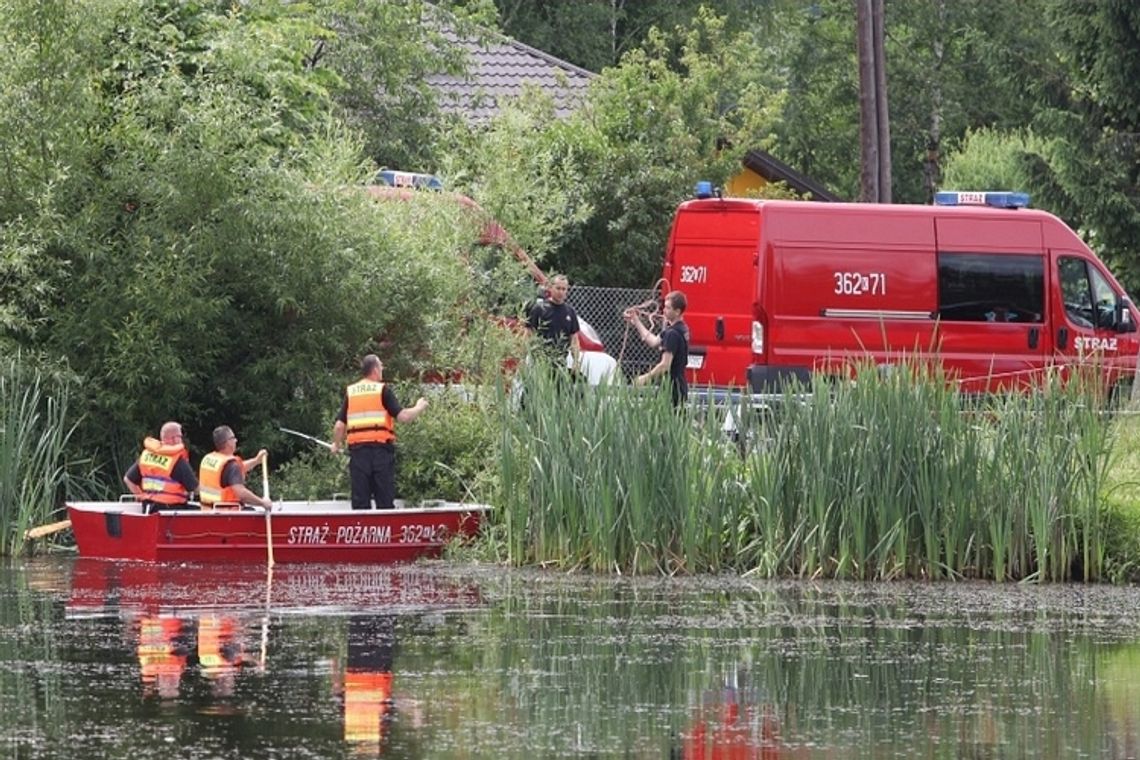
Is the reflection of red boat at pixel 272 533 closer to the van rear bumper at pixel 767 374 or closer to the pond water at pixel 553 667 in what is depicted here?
the pond water at pixel 553 667

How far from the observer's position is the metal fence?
27.5 metres

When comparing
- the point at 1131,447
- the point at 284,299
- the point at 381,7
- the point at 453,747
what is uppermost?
the point at 381,7

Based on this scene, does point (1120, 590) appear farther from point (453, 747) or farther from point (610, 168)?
point (610, 168)

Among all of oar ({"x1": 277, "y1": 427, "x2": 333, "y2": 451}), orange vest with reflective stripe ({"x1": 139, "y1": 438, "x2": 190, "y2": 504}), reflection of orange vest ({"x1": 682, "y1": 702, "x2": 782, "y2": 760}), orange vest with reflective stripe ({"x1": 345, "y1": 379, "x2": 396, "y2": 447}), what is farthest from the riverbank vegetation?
reflection of orange vest ({"x1": 682, "y1": 702, "x2": 782, "y2": 760})

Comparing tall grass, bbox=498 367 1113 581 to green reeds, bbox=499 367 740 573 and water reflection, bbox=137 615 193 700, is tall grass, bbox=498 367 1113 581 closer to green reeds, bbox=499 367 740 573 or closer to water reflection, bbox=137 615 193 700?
green reeds, bbox=499 367 740 573

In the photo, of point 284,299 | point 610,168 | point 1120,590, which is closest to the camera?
point 1120,590

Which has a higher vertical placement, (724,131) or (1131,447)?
(724,131)

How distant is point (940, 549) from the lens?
16.9 meters

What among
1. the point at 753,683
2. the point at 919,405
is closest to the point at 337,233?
the point at 919,405

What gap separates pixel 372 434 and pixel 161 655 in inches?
231

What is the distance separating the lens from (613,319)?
1086 inches

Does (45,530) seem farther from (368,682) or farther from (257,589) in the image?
(368,682)

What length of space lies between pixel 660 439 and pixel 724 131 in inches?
667

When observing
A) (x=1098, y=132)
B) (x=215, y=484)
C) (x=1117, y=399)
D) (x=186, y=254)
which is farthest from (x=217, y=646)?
(x=1098, y=132)
